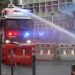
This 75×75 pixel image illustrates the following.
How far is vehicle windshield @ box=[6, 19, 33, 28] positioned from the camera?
2100 cm

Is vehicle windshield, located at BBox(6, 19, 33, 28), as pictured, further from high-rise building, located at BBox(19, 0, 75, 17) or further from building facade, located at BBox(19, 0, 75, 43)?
high-rise building, located at BBox(19, 0, 75, 17)

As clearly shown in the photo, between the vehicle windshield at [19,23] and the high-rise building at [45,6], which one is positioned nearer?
the vehicle windshield at [19,23]

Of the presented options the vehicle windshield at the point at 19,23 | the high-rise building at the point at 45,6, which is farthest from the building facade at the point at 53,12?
the vehicle windshield at the point at 19,23

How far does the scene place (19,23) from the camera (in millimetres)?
21125

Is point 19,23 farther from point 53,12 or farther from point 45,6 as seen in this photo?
point 45,6

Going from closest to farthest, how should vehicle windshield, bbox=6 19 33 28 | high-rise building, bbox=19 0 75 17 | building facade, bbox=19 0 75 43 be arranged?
vehicle windshield, bbox=6 19 33 28, building facade, bbox=19 0 75 43, high-rise building, bbox=19 0 75 17

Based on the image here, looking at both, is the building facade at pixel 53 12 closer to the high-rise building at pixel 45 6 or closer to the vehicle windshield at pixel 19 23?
the high-rise building at pixel 45 6

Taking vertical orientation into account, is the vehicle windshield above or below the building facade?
above

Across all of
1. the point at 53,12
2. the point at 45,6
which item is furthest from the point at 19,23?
the point at 45,6

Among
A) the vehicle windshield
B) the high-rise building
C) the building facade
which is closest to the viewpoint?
the vehicle windshield

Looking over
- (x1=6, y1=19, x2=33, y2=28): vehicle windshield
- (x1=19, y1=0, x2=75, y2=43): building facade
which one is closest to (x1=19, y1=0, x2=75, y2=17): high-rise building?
(x1=19, y1=0, x2=75, y2=43): building facade

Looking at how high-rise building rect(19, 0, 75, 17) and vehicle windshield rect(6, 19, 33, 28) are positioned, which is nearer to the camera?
vehicle windshield rect(6, 19, 33, 28)

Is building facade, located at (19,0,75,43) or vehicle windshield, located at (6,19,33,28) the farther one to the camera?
building facade, located at (19,0,75,43)

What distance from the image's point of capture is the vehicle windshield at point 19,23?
68.9ft
